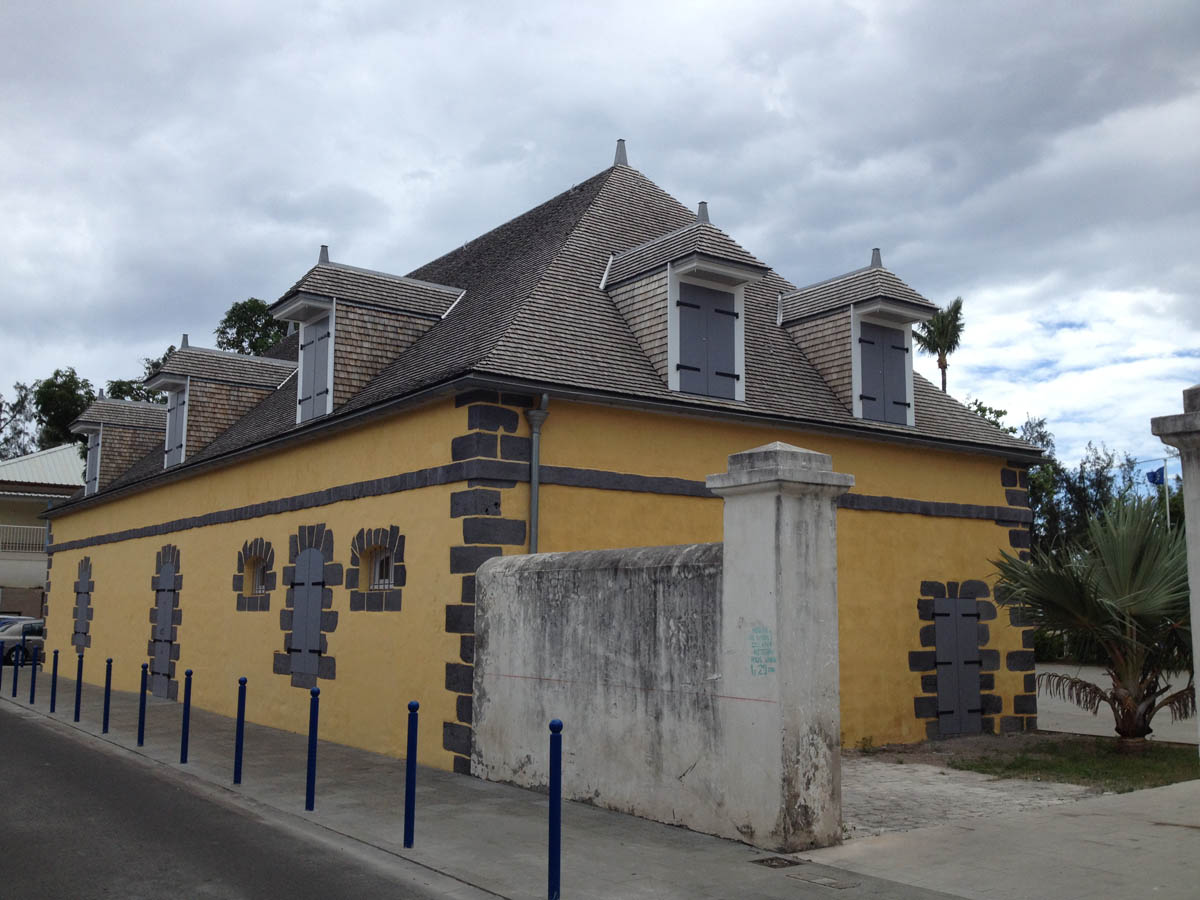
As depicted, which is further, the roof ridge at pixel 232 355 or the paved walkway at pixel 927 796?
the roof ridge at pixel 232 355

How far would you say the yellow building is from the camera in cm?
1117

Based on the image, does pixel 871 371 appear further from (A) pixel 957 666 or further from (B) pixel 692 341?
(A) pixel 957 666

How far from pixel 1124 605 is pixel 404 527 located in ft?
25.8

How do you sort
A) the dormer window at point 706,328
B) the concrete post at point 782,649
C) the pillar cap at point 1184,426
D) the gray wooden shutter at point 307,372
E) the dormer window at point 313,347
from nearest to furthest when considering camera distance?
the pillar cap at point 1184,426
the concrete post at point 782,649
the dormer window at point 706,328
the dormer window at point 313,347
the gray wooden shutter at point 307,372

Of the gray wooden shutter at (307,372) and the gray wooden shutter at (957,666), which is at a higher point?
the gray wooden shutter at (307,372)

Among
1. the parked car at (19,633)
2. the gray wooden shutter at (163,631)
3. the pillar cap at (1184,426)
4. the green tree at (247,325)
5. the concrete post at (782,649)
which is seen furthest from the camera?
the green tree at (247,325)

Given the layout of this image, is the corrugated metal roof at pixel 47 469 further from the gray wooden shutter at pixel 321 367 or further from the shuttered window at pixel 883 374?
the shuttered window at pixel 883 374

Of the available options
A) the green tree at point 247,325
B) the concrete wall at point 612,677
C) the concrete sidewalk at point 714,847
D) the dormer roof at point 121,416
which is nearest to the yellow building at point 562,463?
the concrete wall at point 612,677

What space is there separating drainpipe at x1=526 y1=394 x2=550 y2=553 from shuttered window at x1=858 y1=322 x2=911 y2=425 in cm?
527

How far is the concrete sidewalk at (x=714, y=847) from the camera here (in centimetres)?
636

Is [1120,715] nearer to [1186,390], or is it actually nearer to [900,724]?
[900,724]

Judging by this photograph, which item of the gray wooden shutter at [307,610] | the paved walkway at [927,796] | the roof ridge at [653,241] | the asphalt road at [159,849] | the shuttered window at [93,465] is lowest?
the asphalt road at [159,849]

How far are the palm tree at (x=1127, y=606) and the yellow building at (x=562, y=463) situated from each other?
2.32 metres

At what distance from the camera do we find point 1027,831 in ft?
25.6
